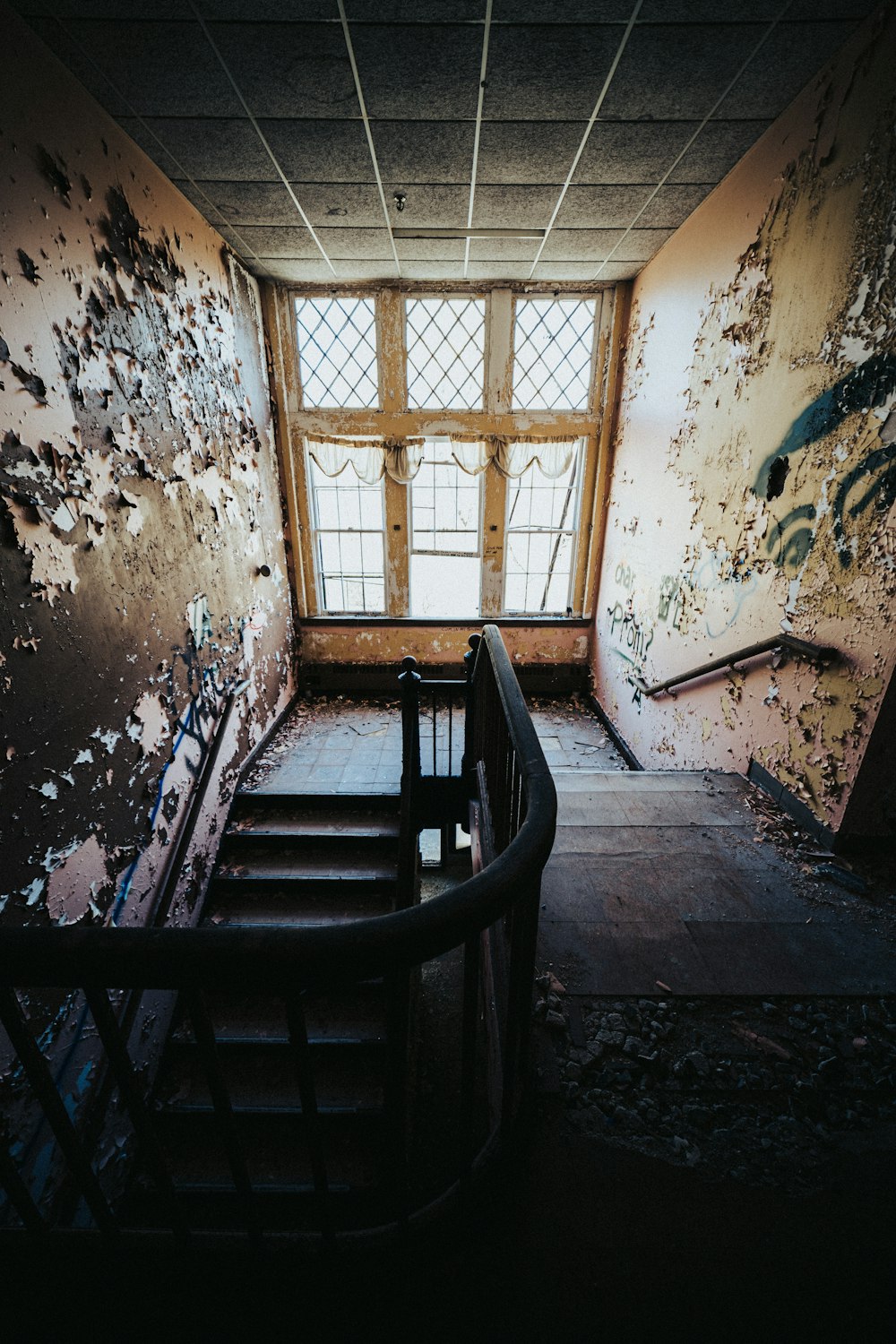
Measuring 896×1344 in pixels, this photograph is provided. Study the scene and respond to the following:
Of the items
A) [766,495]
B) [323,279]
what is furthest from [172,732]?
[323,279]

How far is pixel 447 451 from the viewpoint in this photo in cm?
549

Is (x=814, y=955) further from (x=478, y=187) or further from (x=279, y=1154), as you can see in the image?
(x=478, y=187)

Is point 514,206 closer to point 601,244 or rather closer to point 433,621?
point 601,244

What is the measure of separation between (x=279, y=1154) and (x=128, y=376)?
4.30m

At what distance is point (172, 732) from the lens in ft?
10.5

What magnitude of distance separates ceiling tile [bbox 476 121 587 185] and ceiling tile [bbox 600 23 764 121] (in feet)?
0.81

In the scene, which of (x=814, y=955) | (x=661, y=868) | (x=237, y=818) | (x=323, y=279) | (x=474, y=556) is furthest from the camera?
(x=474, y=556)

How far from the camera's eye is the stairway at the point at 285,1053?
2664 mm

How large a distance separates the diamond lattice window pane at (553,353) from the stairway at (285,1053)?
14.1ft

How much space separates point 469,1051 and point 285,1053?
2.96 m

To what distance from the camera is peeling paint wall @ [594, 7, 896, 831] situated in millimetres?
2107

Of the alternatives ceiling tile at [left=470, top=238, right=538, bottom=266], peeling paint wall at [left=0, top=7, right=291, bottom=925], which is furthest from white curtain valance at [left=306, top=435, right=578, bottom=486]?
peeling paint wall at [left=0, top=7, right=291, bottom=925]

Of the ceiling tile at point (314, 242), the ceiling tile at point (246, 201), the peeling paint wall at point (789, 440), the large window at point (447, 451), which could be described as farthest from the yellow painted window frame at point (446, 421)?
the ceiling tile at point (246, 201)

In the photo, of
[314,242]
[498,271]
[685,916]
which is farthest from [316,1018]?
[498,271]
